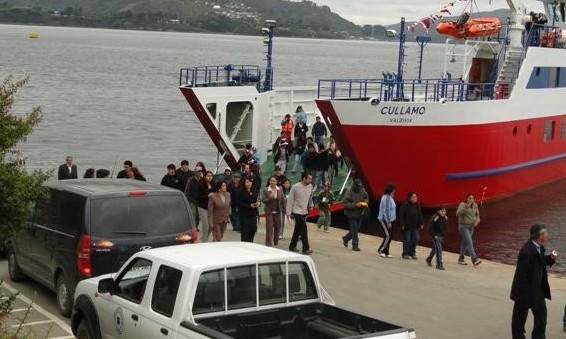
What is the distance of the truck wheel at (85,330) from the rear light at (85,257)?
168 cm

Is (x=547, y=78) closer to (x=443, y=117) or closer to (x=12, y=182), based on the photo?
(x=443, y=117)

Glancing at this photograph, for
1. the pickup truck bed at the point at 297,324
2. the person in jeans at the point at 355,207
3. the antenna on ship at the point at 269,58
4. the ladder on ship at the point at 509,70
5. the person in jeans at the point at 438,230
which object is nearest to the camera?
the pickup truck bed at the point at 297,324

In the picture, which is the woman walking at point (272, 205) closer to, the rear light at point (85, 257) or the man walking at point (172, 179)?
the man walking at point (172, 179)

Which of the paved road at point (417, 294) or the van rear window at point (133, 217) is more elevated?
the van rear window at point (133, 217)

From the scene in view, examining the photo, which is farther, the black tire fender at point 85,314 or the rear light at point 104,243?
the rear light at point 104,243

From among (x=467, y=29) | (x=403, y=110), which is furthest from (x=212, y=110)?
(x=467, y=29)

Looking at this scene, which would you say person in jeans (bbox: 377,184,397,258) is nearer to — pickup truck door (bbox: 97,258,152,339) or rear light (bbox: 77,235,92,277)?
rear light (bbox: 77,235,92,277)

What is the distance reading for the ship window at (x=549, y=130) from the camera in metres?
32.1

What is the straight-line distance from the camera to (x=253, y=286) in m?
7.98

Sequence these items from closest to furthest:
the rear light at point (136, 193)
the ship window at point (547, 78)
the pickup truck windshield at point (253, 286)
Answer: the pickup truck windshield at point (253, 286) < the rear light at point (136, 193) < the ship window at point (547, 78)

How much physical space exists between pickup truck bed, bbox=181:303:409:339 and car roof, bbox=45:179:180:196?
4110 millimetres

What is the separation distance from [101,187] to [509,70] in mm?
20873

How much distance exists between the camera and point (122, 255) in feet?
36.5

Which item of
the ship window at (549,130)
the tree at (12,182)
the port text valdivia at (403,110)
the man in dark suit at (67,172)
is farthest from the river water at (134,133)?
the tree at (12,182)
